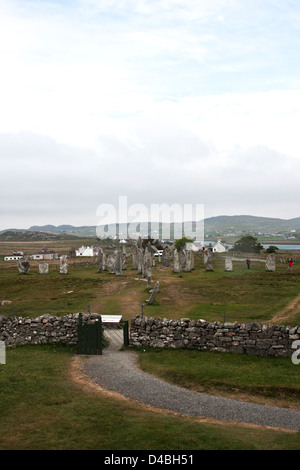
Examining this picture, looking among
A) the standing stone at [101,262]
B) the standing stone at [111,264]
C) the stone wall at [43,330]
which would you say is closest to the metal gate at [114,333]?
the stone wall at [43,330]

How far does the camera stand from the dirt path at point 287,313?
81.9 ft

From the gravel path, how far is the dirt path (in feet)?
34.7

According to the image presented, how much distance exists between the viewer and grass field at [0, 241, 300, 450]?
10594 millimetres

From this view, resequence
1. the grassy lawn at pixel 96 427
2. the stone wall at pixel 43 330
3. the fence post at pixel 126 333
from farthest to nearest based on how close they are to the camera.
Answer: the stone wall at pixel 43 330 < the fence post at pixel 126 333 < the grassy lawn at pixel 96 427

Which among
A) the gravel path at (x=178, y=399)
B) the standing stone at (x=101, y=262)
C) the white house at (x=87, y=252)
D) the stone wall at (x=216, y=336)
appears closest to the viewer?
the gravel path at (x=178, y=399)

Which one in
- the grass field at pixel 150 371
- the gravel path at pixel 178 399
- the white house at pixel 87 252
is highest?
the white house at pixel 87 252

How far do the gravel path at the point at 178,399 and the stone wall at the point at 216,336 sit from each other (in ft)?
9.81

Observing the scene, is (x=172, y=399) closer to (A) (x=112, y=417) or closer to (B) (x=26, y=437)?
(A) (x=112, y=417)

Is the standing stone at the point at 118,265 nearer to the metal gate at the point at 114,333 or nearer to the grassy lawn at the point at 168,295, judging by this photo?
the grassy lawn at the point at 168,295

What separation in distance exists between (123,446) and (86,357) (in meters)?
10.1

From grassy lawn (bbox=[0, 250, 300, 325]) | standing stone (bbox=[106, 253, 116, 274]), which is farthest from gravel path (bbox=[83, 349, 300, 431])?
standing stone (bbox=[106, 253, 116, 274])

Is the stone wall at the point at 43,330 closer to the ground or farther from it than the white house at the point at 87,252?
closer to the ground
